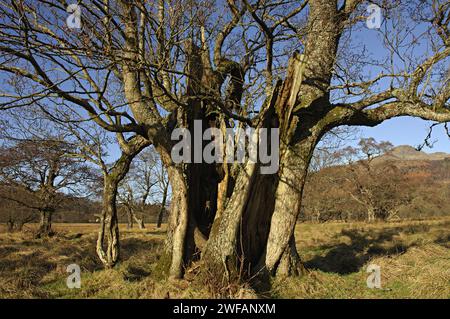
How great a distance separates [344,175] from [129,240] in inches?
690

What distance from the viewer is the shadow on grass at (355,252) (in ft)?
23.1

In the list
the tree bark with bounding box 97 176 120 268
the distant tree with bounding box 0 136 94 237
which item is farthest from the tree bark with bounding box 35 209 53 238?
the tree bark with bounding box 97 176 120 268

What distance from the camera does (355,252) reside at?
8359mm

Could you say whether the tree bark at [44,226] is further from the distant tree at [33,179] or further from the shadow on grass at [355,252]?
the shadow on grass at [355,252]

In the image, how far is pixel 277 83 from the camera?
579cm

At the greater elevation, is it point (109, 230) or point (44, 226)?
point (109, 230)

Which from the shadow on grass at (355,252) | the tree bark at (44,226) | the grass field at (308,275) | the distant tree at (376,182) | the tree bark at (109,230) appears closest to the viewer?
the grass field at (308,275)

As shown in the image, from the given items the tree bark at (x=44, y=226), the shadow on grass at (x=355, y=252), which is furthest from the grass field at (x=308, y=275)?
the tree bark at (x=44, y=226)

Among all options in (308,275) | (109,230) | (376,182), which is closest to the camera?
(308,275)

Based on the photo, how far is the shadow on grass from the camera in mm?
7046

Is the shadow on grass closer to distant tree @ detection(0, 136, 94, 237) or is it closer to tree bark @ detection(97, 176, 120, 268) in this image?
tree bark @ detection(97, 176, 120, 268)

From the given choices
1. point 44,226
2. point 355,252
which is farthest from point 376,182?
point 44,226

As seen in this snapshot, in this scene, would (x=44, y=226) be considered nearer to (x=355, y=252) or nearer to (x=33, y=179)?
(x=33, y=179)
